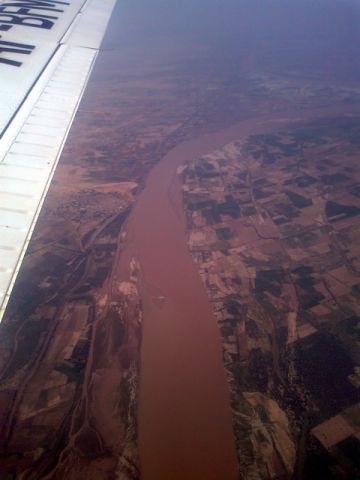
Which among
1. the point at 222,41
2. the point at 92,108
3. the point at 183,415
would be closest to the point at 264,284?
the point at 183,415

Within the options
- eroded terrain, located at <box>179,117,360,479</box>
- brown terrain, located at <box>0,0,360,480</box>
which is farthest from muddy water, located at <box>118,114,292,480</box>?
eroded terrain, located at <box>179,117,360,479</box>

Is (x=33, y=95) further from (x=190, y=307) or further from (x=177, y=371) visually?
(x=190, y=307)

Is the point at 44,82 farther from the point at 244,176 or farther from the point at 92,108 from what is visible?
the point at 92,108

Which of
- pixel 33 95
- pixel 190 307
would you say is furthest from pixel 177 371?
pixel 33 95

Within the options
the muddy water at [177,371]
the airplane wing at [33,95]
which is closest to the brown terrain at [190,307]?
the muddy water at [177,371]

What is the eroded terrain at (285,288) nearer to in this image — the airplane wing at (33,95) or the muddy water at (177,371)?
the muddy water at (177,371)

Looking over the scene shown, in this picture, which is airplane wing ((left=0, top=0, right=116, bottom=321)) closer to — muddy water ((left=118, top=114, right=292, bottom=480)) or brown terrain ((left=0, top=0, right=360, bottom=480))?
brown terrain ((left=0, top=0, right=360, bottom=480))
